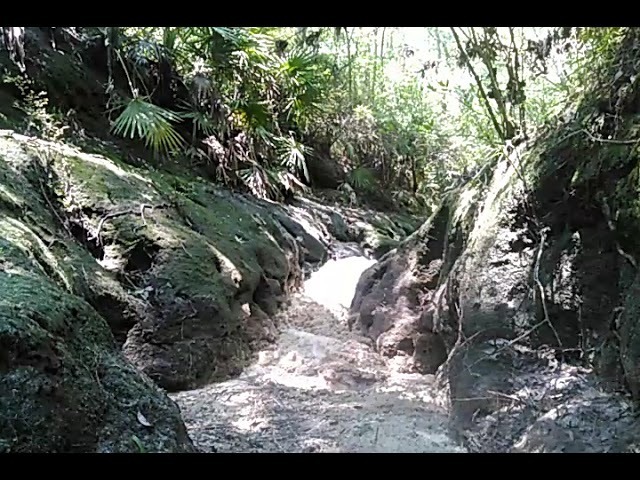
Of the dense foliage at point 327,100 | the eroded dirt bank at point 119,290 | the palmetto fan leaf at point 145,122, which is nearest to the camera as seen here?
the eroded dirt bank at point 119,290

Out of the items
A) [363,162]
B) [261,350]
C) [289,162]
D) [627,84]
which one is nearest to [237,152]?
[289,162]

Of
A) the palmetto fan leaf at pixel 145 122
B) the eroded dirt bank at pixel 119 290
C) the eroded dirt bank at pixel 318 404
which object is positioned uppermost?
the palmetto fan leaf at pixel 145 122

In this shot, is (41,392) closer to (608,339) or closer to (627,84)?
(608,339)

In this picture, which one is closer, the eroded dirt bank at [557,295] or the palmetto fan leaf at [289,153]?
the eroded dirt bank at [557,295]

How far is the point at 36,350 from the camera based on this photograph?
→ 7.65 ft

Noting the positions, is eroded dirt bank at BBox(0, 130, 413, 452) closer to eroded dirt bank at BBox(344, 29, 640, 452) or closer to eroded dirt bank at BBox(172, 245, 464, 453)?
eroded dirt bank at BBox(172, 245, 464, 453)

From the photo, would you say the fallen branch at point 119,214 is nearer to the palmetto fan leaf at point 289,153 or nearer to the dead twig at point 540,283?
the dead twig at point 540,283

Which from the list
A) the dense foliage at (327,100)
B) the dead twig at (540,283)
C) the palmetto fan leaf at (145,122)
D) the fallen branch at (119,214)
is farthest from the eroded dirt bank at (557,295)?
the palmetto fan leaf at (145,122)

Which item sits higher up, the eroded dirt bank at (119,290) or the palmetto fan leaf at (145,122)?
the palmetto fan leaf at (145,122)

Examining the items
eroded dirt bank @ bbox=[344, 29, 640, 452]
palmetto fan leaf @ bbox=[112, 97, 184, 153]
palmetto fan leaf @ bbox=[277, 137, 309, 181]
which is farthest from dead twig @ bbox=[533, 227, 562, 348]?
palmetto fan leaf @ bbox=[277, 137, 309, 181]

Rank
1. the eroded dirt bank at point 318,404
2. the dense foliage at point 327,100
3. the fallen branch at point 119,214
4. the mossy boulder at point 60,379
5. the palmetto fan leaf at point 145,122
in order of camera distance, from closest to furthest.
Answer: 1. the mossy boulder at point 60,379
2. the eroded dirt bank at point 318,404
3. the fallen branch at point 119,214
4. the dense foliage at point 327,100
5. the palmetto fan leaf at point 145,122
